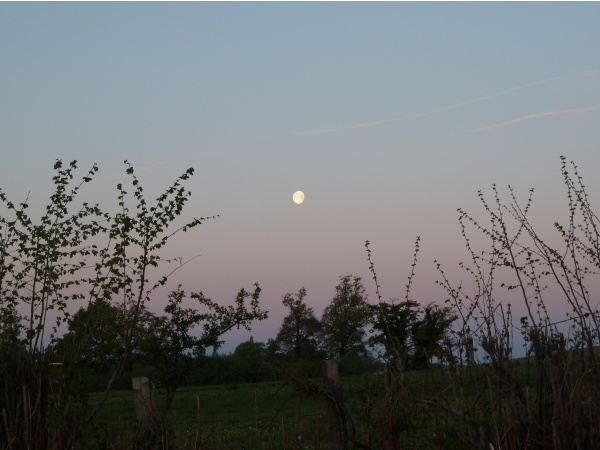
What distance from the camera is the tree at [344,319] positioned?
4064 centimetres

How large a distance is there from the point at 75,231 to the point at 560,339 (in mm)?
9143

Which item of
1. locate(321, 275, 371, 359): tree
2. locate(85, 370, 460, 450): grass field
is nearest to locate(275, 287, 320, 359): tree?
locate(321, 275, 371, 359): tree

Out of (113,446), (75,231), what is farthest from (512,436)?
(75,231)

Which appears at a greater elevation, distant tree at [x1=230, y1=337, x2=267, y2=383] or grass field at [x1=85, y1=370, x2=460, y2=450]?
distant tree at [x1=230, y1=337, x2=267, y2=383]

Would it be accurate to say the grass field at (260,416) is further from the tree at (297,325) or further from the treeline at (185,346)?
the tree at (297,325)

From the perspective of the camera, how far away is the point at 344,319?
43.8 meters

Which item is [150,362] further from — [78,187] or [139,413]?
[139,413]

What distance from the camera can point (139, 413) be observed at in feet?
30.3

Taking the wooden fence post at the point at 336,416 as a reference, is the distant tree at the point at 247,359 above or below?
above

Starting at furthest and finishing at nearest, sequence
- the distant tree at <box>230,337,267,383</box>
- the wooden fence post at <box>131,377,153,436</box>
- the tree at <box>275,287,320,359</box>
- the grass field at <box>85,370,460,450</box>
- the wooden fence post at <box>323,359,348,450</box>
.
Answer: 1. the tree at <box>275,287,320,359</box>
2. the distant tree at <box>230,337,267,383</box>
3. the wooden fence post at <box>131,377,153,436</box>
4. the grass field at <box>85,370,460,450</box>
5. the wooden fence post at <box>323,359,348,450</box>

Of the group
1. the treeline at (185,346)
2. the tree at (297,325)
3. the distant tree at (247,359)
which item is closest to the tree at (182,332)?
the treeline at (185,346)

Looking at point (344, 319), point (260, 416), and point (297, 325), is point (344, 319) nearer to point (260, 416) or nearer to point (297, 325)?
point (297, 325)

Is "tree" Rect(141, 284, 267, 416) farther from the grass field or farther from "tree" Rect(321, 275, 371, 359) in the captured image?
"tree" Rect(321, 275, 371, 359)

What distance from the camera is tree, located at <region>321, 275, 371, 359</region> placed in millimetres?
40644
